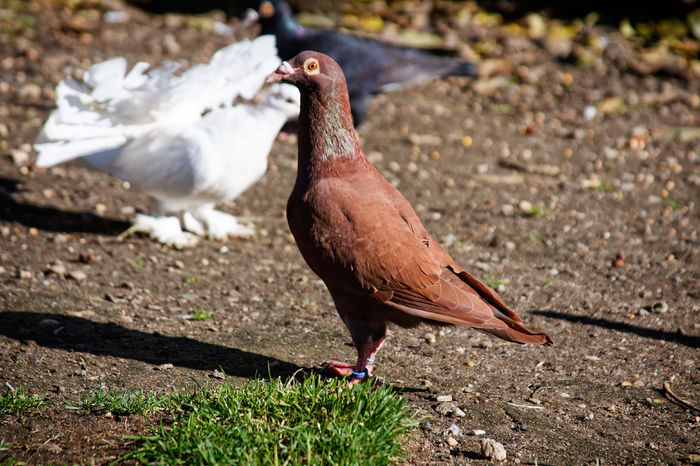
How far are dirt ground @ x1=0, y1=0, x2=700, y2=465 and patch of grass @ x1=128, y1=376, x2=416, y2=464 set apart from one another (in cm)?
18

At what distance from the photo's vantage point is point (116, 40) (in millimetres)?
8594

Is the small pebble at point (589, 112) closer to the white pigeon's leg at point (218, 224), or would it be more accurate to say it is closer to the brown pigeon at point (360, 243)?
the white pigeon's leg at point (218, 224)

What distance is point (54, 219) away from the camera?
16.5ft

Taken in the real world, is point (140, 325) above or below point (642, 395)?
below

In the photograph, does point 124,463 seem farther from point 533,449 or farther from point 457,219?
point 457,219

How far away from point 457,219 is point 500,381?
221 cm

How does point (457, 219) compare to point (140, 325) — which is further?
point (457, 219)

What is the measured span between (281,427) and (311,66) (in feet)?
5.06

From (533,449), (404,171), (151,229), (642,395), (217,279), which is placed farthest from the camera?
(404,171)

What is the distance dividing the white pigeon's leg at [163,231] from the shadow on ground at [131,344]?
1204mm

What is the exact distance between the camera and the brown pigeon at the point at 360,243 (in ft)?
9.80

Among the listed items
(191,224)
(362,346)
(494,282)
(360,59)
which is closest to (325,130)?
(362,346)

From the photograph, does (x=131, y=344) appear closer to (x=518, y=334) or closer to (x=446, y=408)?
(x=446, y=408)

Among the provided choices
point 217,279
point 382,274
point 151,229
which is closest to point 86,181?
point 151,229
